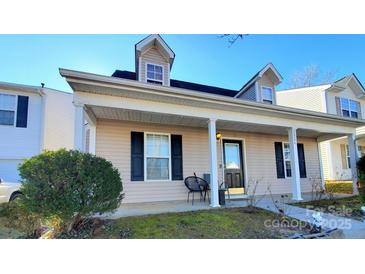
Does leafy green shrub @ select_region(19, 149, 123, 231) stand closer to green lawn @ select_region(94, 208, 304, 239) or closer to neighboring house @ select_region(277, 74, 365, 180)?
green lawn @ select_region(94, 208, 304, 239)

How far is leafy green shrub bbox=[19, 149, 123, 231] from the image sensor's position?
398 cm

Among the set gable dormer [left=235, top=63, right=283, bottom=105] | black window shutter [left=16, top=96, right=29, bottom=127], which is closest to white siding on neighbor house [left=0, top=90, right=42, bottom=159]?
black window shutter [left=16, top=96, right=29, bottom=127]

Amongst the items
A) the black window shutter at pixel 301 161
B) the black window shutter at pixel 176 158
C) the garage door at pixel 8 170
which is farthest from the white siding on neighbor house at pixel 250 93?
the garage door at pixel 8 170

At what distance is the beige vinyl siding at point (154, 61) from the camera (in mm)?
7945

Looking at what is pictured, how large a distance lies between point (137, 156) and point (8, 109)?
728cm

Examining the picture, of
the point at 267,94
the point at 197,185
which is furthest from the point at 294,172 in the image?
the point at 267,94

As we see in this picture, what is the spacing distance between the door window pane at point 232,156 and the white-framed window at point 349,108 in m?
9.54

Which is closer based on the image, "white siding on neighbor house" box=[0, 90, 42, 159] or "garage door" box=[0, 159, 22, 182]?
"garage door" box=[0, 159, 22, 182]

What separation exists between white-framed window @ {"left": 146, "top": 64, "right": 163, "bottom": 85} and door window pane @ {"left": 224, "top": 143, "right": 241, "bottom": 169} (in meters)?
3.47

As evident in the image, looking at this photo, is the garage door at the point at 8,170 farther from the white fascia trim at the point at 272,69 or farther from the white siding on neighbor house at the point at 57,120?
the white fascia trim at the point at 272,69
